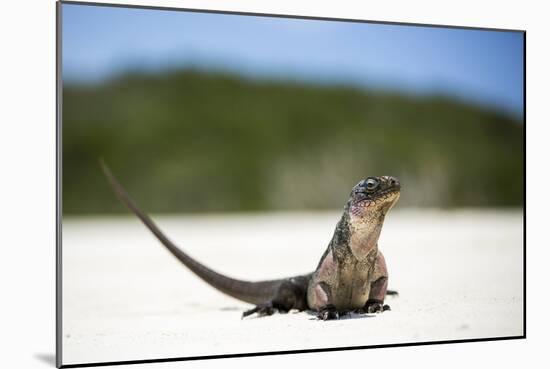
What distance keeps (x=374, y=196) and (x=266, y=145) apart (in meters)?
15.7

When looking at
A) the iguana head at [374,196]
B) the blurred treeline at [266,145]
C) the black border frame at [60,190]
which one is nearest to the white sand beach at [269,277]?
the black border frame at [60,190]

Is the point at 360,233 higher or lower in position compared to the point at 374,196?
lower

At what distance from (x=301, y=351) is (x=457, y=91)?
11.5 m

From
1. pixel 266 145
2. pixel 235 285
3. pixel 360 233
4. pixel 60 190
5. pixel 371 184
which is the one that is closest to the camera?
pixel 60 190

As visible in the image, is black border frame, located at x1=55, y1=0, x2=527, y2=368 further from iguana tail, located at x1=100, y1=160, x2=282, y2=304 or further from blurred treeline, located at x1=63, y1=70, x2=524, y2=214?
blurred treeline, located at x1=63, y1=70, x2=524, y2=214

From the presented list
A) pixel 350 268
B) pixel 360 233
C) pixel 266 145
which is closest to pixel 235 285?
pixel 350 268

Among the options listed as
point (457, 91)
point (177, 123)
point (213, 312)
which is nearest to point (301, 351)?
point (213, 312)

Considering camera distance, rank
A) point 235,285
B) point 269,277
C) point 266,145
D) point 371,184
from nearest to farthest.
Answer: point 371,184 < point 235,285 < point 269,277 < point 266,145

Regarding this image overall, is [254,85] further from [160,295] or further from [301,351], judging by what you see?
[301,351]

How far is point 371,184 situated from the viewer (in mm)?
4219

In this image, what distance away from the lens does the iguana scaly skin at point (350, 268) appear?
4.25m

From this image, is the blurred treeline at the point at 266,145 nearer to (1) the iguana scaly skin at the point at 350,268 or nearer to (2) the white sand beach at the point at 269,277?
(2) the white sand beach at the point at 269,277

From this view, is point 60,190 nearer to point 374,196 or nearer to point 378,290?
point 374,196

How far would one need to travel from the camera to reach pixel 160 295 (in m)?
6.28
